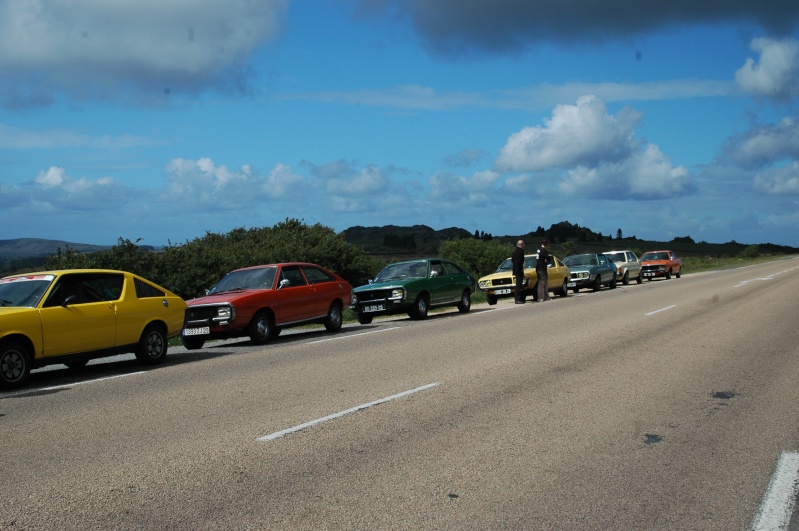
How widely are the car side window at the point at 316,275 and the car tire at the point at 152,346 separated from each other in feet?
Answer: 17.5

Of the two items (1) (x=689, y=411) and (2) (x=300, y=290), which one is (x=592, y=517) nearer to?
(1) (x=689, y=411)

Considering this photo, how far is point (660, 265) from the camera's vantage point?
150ft

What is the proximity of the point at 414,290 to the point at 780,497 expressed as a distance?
1630 centimetres

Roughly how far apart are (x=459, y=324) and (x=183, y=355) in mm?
6602

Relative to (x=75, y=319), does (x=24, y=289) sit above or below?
above

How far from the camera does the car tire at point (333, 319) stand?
18766 millimetres

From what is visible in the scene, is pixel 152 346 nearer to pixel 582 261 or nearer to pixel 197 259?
pixel 197 259

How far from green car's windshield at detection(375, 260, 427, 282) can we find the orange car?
25.5 meters

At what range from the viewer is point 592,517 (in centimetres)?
503

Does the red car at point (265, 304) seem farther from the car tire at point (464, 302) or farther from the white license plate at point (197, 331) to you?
the car tire at point (464, 302)

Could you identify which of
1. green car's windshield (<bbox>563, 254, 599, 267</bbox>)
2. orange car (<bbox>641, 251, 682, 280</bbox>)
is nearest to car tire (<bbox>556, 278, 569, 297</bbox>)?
green car's windshield (<bbox>563, 254, 599, 267</bbox>)

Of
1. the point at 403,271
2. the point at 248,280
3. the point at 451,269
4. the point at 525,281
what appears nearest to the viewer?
the point at 248,280

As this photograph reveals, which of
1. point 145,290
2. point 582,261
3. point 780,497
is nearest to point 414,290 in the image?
point 145,290

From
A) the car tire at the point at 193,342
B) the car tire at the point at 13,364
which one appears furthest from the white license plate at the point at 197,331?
the car tire at the point at 13,364
